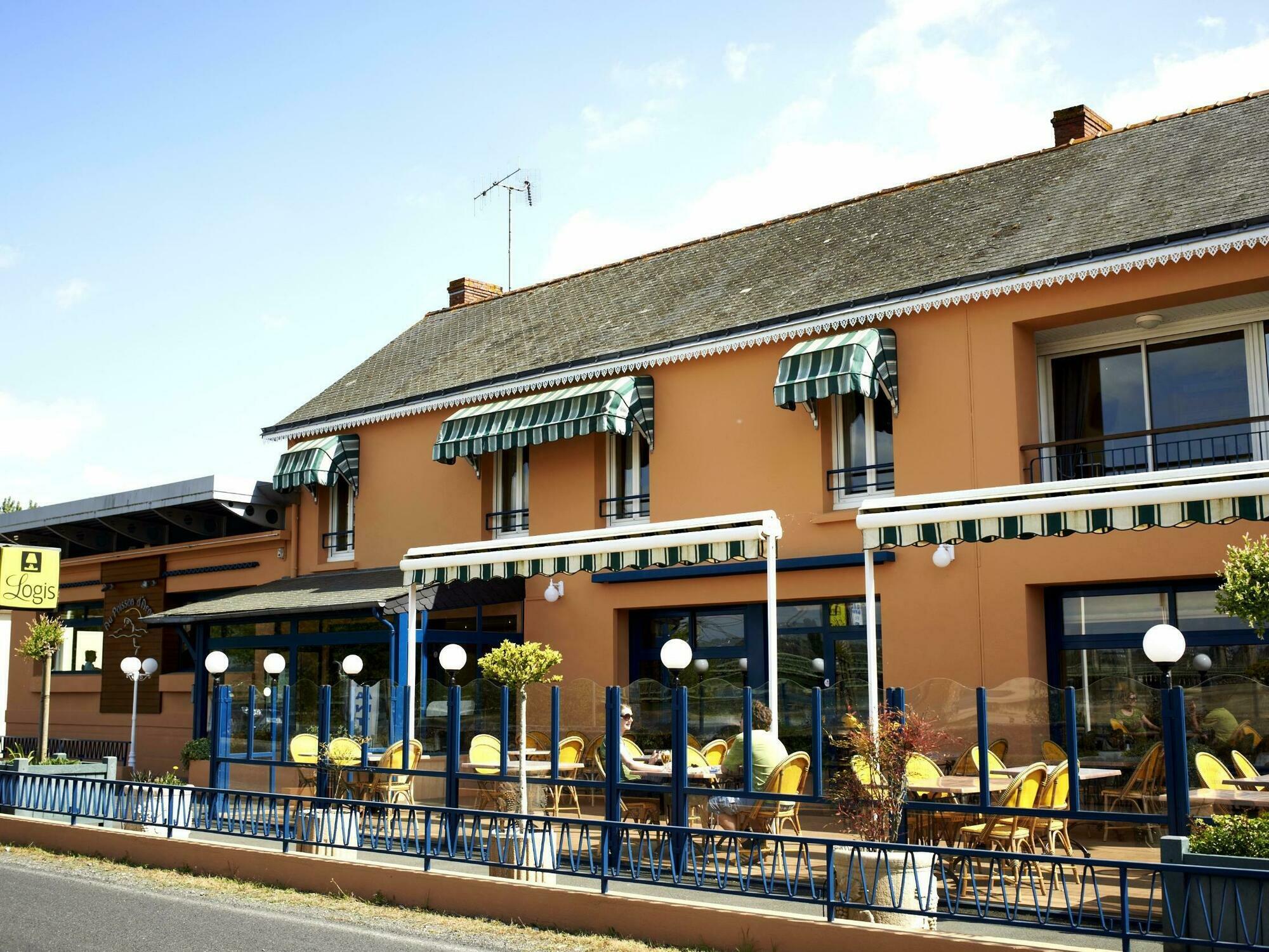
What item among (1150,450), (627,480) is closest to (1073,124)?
(1150,450)

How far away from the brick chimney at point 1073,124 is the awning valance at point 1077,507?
333 inches

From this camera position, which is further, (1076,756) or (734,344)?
(734,344)

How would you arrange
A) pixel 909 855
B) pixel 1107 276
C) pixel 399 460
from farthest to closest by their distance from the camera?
pixel 399 460 < pixel 1107 276 < pixel 909 855

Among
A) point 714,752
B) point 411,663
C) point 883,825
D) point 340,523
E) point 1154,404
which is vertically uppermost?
point 1154,404

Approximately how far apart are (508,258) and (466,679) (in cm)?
1123

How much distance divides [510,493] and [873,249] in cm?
661

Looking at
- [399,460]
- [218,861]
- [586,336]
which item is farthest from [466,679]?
[218,861]

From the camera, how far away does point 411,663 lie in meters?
14.6

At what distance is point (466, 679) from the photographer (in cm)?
1822

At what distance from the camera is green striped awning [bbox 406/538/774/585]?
1254 centimetres

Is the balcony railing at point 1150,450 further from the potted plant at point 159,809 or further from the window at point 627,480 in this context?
the potted plant at point 159,809

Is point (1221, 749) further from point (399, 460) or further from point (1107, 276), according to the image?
point (399, 460)

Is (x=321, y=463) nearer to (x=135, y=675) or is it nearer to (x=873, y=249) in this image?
(x=135, y=675)

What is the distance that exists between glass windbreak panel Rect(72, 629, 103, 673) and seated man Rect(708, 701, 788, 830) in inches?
743
